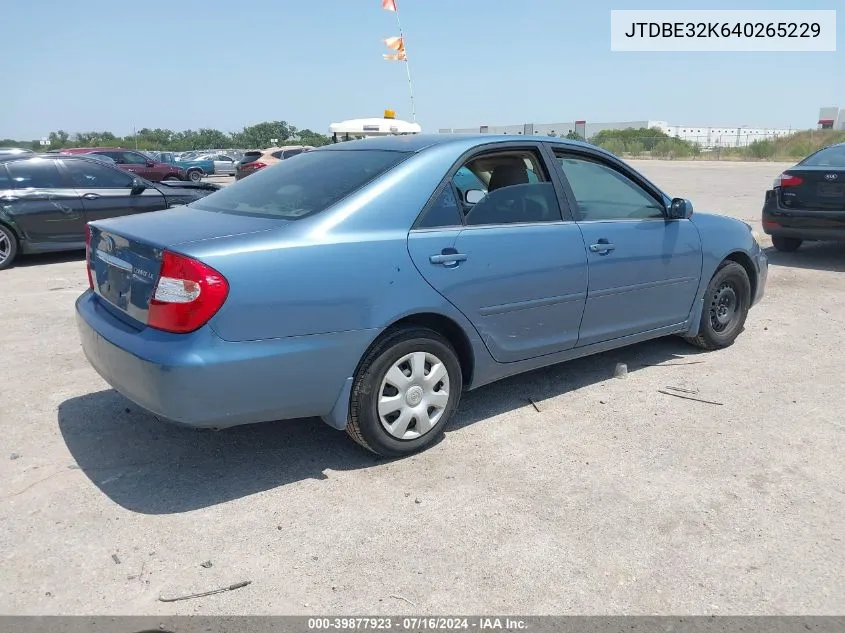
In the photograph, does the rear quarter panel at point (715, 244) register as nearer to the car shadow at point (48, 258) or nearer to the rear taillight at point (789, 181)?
the rear taillight at point (789, 181)

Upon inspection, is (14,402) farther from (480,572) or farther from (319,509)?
(480,572)

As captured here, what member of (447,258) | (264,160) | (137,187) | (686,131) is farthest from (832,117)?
(447,258)

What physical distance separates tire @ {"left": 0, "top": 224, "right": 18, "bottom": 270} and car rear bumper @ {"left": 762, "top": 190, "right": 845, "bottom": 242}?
32.2ft

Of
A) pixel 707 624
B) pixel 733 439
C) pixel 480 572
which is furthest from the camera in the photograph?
pixel 733 439

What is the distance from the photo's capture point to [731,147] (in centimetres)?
5056

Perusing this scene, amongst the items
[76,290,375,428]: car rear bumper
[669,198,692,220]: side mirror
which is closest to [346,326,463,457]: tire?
[76,290,375,428]: car rear bumper

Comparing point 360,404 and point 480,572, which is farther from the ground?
point 360,404

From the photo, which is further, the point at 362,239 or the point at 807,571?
the point at 362,239

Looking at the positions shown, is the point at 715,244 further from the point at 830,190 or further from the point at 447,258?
the point at 830,190

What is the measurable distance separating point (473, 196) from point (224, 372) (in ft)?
5.58

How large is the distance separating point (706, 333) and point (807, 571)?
9.29 ft

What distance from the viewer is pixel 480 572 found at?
2.73 meters

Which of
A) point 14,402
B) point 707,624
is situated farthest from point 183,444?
point 707,624

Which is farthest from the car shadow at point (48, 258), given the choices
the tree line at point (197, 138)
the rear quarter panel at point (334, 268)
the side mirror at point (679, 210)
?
the tree line at point (197, 138)
